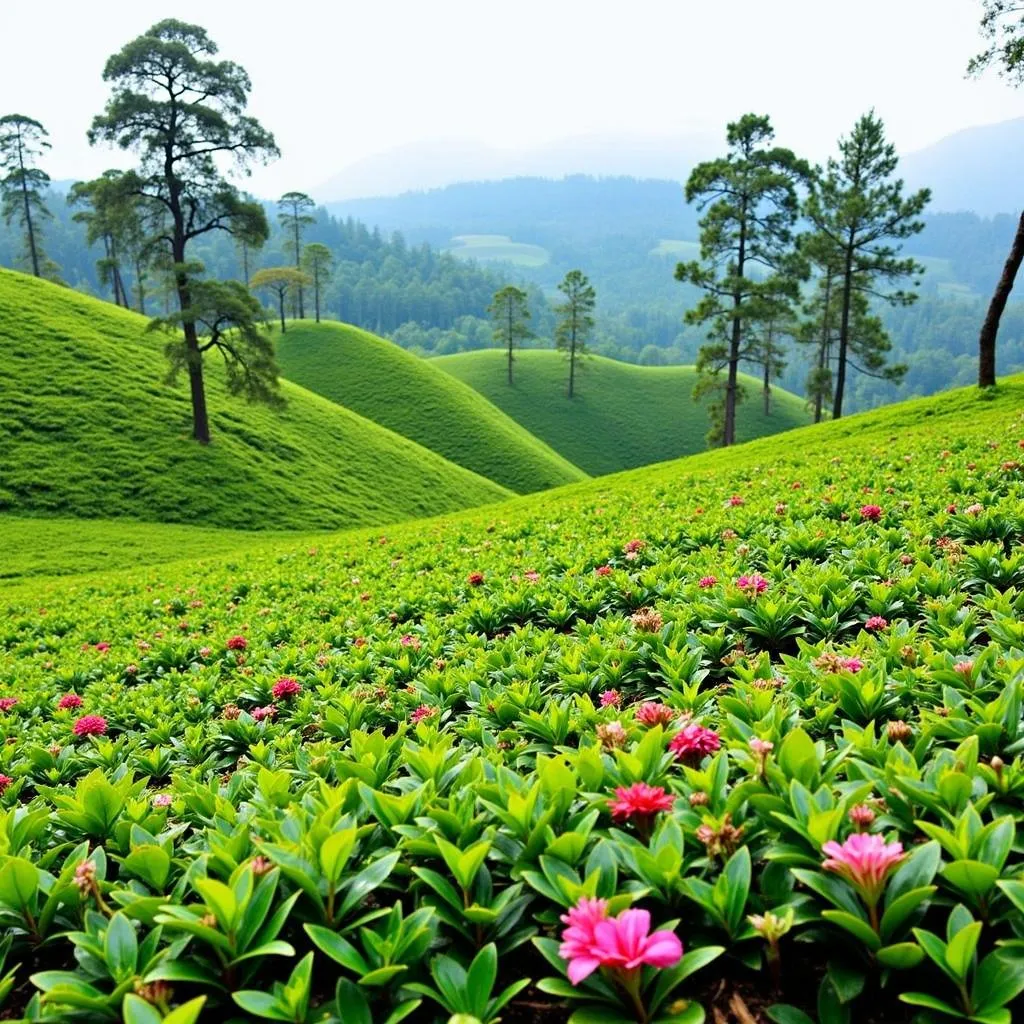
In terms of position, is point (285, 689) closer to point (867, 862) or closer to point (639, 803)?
point (639, 803)

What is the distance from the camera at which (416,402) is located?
5800 cm

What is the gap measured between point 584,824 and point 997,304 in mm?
25376

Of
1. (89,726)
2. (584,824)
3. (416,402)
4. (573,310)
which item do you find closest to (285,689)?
(89,726)

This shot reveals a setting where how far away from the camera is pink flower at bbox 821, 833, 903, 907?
62.0 inches

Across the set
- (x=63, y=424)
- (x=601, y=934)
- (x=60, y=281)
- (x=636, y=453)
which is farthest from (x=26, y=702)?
(x=60, y=281)

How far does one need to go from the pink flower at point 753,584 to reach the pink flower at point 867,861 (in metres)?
3.14

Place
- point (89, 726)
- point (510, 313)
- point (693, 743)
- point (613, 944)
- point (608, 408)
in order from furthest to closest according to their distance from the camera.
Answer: point (608, 408)
point (510, 313)
point (89, 726)
point (693, 743)
point (613, 944)

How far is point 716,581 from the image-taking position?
529 centimetres

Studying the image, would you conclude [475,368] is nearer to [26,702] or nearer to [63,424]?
[63,424]

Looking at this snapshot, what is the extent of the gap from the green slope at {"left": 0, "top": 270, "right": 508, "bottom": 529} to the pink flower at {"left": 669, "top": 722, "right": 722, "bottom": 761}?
27.0 metres

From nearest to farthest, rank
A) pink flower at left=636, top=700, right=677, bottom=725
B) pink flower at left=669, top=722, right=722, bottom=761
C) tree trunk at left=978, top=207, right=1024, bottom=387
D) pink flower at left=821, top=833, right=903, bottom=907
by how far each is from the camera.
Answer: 1. pink flower at left=821, top=833, right=903, bottom=907
2. pink flower at left=669, top=722, right=722, bottom=761
3. pink flower at left=636, top=700, right=677, bottom=725
4. tree trunk at left=978, top=207, right=1024, bottom=387

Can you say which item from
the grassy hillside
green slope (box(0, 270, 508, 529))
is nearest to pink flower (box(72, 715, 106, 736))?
green slope (box(0, 270, 508, 529))

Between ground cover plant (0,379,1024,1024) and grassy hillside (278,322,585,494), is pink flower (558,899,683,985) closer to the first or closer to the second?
ground cover plant (0,379,1024,1024)

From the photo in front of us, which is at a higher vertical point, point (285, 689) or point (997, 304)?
point (997, 304)
